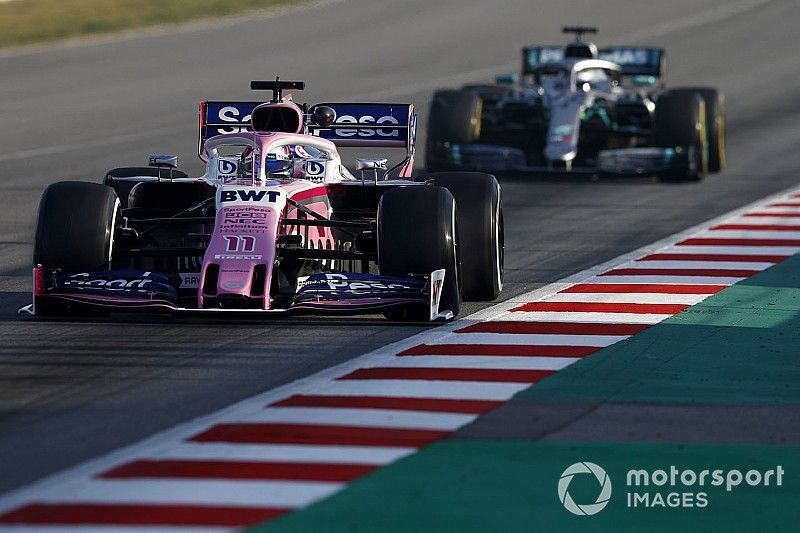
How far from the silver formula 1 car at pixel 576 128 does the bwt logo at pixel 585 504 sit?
14.6 m

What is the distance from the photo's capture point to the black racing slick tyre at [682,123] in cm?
2239

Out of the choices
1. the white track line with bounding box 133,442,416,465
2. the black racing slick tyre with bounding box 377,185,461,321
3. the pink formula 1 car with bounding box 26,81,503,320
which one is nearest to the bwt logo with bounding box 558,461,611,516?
the white track line with bounding box 133,442,416,465

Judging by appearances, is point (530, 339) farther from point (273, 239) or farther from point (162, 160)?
point (162, 160)

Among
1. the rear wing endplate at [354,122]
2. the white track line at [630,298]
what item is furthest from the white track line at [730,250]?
the rear wing endplate at [354,122]

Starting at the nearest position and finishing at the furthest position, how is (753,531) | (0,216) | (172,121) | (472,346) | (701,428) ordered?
(753,531)
(701,428)
(472,346)
(0,216)
(172,121)

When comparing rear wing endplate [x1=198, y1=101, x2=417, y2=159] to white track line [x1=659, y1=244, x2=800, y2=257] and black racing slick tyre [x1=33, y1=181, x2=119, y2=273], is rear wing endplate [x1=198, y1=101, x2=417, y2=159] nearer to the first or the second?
black racing slick tyre [x1=33, y1=181, x2=119, y2=273]

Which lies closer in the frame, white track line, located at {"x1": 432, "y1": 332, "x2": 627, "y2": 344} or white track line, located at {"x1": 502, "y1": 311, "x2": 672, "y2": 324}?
white track line, located at {"x1": 432, "y1": 332, "x2": 627, "y2": 344}

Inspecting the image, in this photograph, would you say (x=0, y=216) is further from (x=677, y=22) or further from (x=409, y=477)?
(x=677, y=22)

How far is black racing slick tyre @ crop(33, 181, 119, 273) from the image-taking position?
11.7m

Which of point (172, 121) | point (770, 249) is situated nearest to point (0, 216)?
point (770, 249)

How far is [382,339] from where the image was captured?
11.3m

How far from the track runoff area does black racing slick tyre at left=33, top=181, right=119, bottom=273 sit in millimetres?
2112

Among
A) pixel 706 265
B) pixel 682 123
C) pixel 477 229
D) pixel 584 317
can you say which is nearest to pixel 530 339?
pixel 584 317

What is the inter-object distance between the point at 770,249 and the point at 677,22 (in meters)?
32.2
